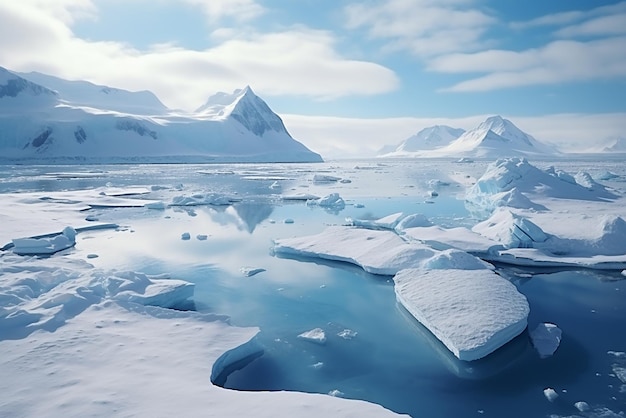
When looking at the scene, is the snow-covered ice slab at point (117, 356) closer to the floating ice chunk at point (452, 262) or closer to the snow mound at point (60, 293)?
the snow mound at point (60, 293)

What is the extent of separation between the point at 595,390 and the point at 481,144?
696ft

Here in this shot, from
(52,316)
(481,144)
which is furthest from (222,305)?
(481,144)

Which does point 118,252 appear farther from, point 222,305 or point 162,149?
point 162,149

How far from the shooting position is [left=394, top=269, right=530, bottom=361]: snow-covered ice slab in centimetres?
591

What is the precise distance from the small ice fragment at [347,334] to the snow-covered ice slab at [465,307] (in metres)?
1.17

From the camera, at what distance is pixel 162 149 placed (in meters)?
89.2

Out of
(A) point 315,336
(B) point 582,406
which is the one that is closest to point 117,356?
(A) point 315,336

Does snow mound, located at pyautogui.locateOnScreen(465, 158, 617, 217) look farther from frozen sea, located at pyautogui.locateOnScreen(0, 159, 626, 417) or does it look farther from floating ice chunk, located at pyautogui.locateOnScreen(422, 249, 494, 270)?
floating ice chunk, located at pyautogui.locateOnScreen(422, 249, 494, 270)

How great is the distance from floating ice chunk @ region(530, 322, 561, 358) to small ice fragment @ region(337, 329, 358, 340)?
8.90 feet

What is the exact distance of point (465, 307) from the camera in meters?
6.71

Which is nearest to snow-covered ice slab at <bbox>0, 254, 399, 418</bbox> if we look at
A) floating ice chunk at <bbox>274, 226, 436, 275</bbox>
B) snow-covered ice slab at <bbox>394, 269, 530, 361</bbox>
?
snow-covered ice slab at <bbox>394, 269, 530, 361</bbox>

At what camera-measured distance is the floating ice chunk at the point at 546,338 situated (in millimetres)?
6125

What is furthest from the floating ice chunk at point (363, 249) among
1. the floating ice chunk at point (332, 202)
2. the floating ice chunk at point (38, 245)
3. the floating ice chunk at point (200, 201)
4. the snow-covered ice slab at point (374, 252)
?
the floating ice chunk at point (200, 201)

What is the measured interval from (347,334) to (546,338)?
3073 millimetres
